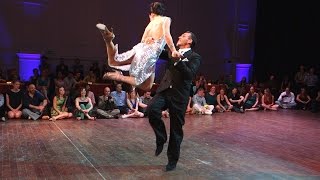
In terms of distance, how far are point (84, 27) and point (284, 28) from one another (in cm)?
729

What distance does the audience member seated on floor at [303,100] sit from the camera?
12098 mm

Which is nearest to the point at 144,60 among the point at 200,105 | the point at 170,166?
the point at 170,166

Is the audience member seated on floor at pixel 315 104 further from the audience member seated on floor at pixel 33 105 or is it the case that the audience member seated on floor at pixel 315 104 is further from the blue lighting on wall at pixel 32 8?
the blue lighting on wall at pixel 32 8

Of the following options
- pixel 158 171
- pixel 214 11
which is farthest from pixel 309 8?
pixel 158 171

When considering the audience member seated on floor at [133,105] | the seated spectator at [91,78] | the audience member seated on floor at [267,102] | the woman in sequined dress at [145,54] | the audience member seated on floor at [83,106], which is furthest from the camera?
the audience member seated on floor at [267,102]

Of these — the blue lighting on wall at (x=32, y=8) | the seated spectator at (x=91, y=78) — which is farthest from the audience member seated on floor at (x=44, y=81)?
the blue lighting on wall at (x=32, y=8)


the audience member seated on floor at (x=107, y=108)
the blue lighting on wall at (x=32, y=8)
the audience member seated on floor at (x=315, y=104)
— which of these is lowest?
the audience member seated on floor at (x=315, y=104)

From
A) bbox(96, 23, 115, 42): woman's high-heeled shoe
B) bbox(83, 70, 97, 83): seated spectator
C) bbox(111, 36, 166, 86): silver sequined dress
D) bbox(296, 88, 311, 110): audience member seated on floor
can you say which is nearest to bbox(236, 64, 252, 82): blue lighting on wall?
bbox(296, 88, 311, 110): audience member seated on floor

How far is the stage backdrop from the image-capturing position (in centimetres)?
1179

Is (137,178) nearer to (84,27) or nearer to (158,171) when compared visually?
(158,171)

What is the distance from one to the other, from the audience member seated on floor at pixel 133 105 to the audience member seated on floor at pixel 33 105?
5.71ft

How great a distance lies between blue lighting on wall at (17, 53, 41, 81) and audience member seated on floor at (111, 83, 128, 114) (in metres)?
3.71

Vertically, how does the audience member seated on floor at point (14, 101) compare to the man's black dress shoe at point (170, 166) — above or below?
above

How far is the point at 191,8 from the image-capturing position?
14.3 metres
